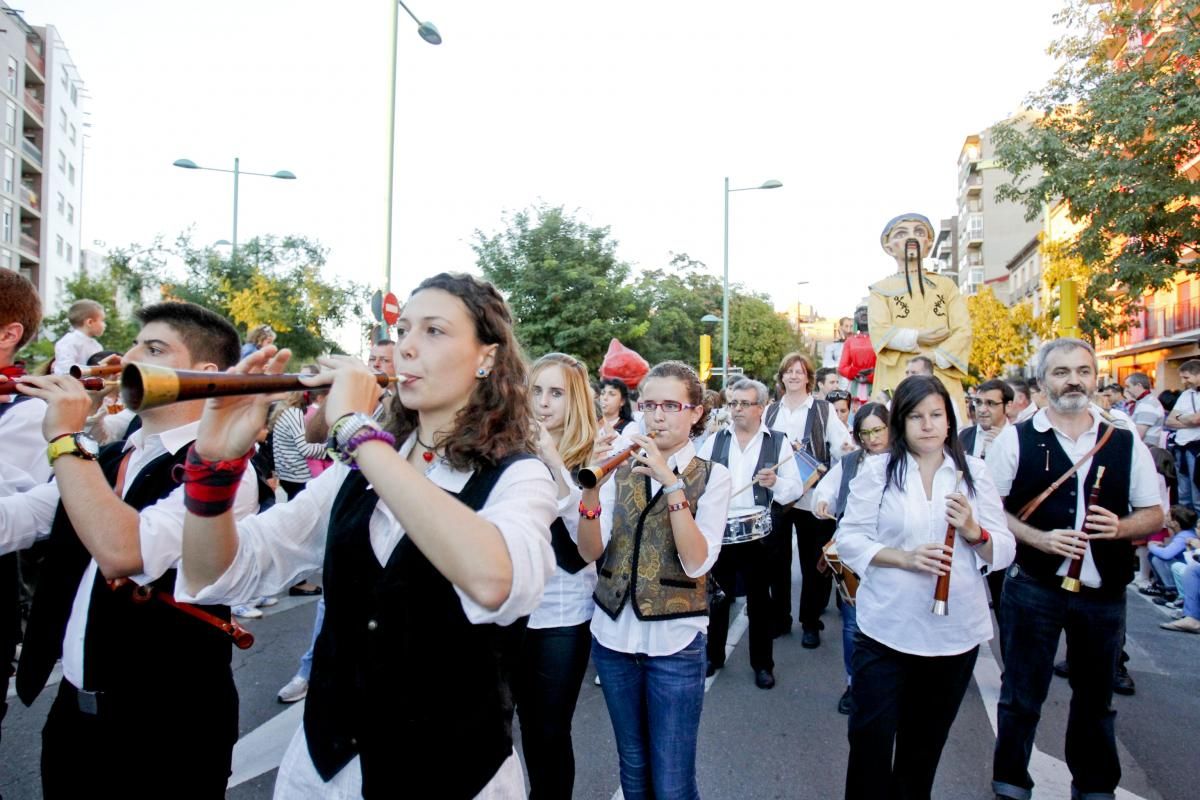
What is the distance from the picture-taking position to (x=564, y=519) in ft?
9.82

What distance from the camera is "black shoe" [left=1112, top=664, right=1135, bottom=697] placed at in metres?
4.97

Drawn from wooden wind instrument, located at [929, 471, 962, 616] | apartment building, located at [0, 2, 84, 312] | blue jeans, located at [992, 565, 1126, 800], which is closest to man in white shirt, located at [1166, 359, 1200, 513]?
blue jeans, located at [992, 565, 1126, 800]

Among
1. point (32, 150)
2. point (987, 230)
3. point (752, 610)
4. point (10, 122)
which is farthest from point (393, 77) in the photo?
point (987, 230)

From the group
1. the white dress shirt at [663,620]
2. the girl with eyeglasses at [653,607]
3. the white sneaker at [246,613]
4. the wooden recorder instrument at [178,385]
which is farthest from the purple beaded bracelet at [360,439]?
the white sneaker at [246,613]

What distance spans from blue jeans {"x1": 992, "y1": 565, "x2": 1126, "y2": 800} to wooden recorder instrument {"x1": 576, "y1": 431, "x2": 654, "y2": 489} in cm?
205

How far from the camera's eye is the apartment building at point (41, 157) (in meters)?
42.9

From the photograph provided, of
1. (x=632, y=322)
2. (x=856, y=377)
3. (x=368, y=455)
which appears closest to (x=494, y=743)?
(x=368, y=455)

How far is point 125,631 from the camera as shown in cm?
221

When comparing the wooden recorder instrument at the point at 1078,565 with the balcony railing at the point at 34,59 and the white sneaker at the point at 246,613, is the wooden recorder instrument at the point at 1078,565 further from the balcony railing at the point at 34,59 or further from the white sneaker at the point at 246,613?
the balcony railing at the point at 34,59

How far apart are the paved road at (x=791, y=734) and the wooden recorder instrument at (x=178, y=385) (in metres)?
2.84

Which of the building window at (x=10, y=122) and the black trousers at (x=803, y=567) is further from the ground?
the building window at (x=10, y=122)

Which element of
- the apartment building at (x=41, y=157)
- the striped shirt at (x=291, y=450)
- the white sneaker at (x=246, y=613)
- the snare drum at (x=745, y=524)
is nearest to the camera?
the snare drum at (x=745, y=524)

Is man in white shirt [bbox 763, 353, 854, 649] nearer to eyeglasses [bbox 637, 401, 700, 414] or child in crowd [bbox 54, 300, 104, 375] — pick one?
eyeglasses [bbox 637, 401, 700, 414]

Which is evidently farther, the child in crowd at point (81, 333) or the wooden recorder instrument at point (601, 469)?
the child in crowd at point (81, 333)
